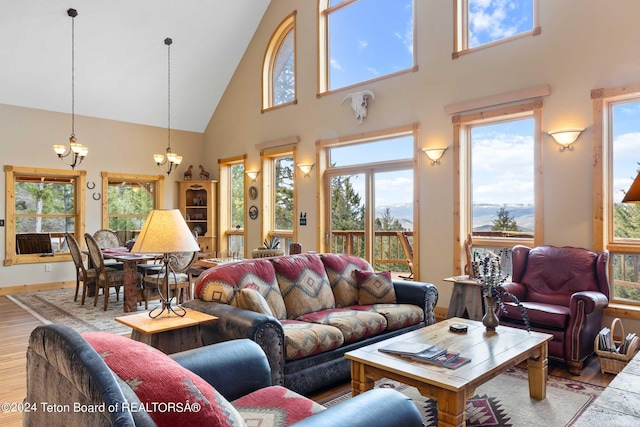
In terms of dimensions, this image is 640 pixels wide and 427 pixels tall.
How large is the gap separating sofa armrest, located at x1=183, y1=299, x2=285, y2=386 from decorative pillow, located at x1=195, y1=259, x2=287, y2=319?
23 centimetres

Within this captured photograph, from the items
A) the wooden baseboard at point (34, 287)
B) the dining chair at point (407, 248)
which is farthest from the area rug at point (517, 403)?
the wooden baseboard at point (34, 287)

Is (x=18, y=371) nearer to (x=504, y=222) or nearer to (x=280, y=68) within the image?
(x=504, y=222)

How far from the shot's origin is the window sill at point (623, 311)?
13.1 feet

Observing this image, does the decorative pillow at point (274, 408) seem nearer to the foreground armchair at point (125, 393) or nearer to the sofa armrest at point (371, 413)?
the foreground armchair at point (125, 393)

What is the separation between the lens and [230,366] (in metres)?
1.95

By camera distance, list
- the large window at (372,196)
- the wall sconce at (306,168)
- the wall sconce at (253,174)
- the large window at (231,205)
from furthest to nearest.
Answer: the large window at (231,205) < the wall sconce at (253,174) < the wall sconce at (306,168) < the large window at (372,196)

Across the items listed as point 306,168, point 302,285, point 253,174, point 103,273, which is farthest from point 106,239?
point 302,285

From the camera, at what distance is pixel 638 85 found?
4.00m

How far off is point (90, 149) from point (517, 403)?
8.10m

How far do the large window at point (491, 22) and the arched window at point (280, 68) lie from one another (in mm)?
3079

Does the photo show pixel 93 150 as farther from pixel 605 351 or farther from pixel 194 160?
pixel 605 351

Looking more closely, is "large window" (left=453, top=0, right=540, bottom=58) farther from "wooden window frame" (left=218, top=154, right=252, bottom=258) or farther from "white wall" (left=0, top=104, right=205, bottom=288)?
"white wall" (left=0, top=104, right=205, bottom=288)

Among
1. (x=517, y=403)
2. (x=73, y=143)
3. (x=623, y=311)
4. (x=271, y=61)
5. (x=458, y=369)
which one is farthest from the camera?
(x=271, y=61)

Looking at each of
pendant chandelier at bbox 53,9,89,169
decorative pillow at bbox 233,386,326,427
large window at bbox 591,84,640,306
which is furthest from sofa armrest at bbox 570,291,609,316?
pendant chandelier at bbox 53,9,89,169
